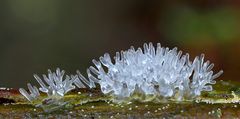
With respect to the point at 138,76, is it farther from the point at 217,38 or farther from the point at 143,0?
the point at 143,0

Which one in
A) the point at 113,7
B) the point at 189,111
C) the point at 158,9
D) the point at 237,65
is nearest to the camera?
the point at 189,111

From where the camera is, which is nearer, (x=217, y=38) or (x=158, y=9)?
(x=217, y=38)

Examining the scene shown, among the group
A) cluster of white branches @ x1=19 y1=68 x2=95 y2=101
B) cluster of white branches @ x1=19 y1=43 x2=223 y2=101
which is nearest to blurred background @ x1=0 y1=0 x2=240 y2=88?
cluster of white branches @ x1=19 y1=43 x2=223 y2=101

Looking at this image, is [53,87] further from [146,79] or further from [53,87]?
[146,79]

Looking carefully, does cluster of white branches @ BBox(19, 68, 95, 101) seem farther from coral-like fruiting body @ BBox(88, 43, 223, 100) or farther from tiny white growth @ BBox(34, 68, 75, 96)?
coral-like fruiting body @ BBox(88, 43, 223, 100)

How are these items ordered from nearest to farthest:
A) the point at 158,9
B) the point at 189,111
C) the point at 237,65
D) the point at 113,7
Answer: the point at 189,111
the point at 237,65
the point at 158,9
the point at 113,7

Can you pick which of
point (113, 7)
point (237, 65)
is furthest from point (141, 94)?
point (113, 7)

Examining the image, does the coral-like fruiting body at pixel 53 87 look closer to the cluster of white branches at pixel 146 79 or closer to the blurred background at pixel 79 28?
the cluster of white branches at pixel 146 79
